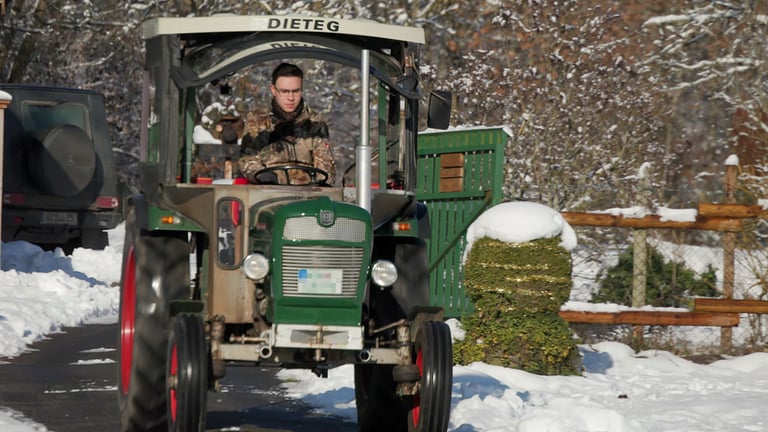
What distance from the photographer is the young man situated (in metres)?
8.56

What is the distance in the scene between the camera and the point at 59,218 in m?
22.1

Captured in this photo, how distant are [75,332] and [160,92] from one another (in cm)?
801

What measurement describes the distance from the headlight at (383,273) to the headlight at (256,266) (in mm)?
588

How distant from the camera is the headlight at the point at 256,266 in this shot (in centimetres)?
768

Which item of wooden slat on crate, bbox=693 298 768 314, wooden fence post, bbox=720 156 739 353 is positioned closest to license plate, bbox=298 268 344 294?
wooden slat on crate, bbox=693 298 768 314

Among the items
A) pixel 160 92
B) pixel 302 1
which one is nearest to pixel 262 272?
→ pixel 160 92

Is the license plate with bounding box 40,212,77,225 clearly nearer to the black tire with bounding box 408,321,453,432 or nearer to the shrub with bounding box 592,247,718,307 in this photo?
the shrub with bounding box 592,247,718,307

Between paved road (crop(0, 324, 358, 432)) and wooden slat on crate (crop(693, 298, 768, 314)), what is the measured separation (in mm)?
4211

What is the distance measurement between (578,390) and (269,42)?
4.61 meters

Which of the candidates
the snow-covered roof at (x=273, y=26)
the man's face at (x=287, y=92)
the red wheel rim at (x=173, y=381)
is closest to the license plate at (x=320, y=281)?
the red wheel rim at (x=173, y=381)

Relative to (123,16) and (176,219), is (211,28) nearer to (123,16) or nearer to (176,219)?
(176,219)

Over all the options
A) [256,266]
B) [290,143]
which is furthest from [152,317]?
[290,143]

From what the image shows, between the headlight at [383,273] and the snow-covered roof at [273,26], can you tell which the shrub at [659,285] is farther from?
the headlight at [383,273]

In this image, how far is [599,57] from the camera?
22.2 m
